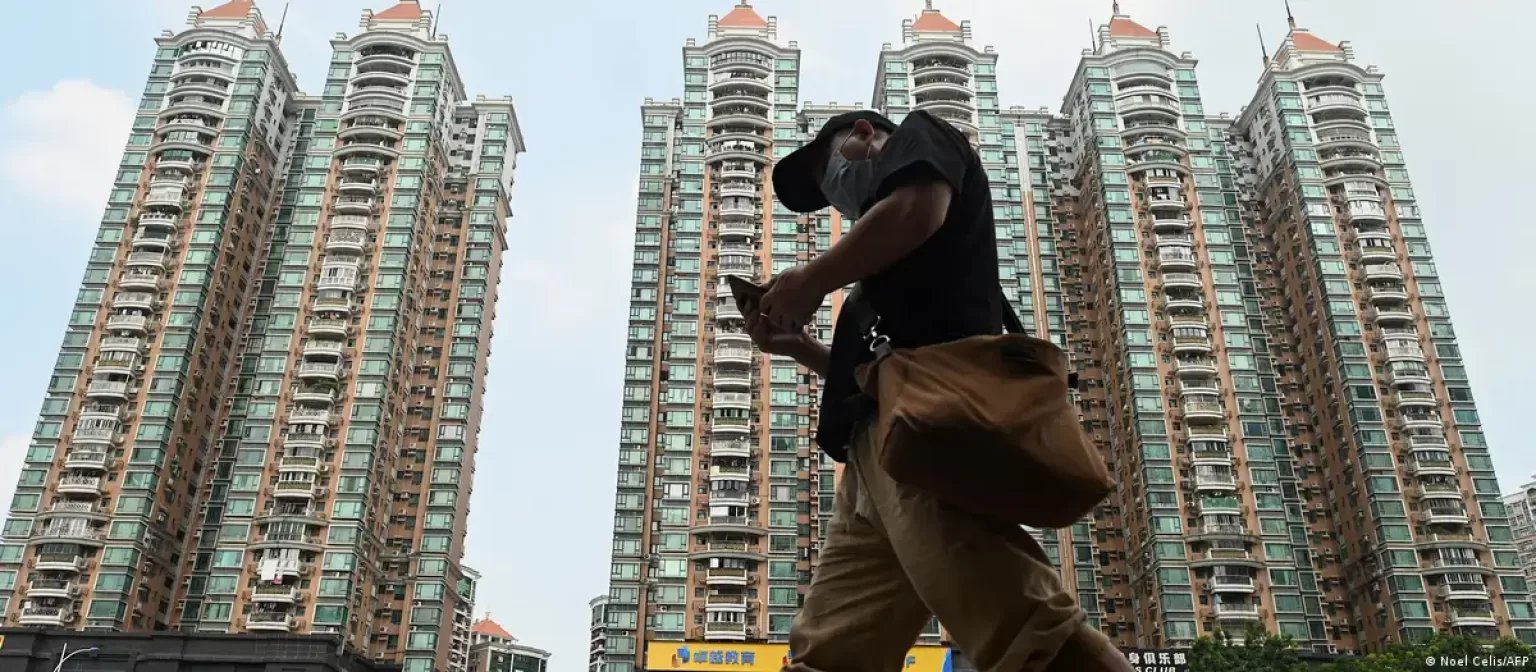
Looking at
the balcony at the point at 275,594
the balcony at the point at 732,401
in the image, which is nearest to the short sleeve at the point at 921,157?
the balcony at the point at 732,401

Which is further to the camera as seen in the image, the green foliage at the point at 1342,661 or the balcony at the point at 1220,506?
the balcony at the point at 1220,506

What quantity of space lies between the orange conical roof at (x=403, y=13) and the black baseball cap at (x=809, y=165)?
7210cm

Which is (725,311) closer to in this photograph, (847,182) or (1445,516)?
(1445,516)

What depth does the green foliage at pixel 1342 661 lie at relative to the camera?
36344 mm

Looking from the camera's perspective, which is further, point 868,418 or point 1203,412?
point 1203,412

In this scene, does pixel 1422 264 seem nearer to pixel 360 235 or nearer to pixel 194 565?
A: pixel 360 235

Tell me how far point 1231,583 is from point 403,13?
59.4 m

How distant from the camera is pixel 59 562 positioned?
161ft

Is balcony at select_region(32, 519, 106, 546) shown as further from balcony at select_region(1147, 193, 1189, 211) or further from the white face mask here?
the white face mask

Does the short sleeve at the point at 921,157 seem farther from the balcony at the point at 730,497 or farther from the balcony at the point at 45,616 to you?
the balcony at the point at 45,616

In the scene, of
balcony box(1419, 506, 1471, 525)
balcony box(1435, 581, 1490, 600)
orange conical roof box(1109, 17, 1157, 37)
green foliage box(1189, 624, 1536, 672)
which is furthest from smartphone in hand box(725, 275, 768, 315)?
orange conical roof box(1109, 17, 1157, 37)

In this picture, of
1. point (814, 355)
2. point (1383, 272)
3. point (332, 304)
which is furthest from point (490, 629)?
point (814, 355)

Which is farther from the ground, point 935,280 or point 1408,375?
point 1408,375

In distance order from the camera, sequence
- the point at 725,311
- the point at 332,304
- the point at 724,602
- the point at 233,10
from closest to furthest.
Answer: the point at 724,602 → the point at 725,311 → the point at 332,304 → the point at 233,10
